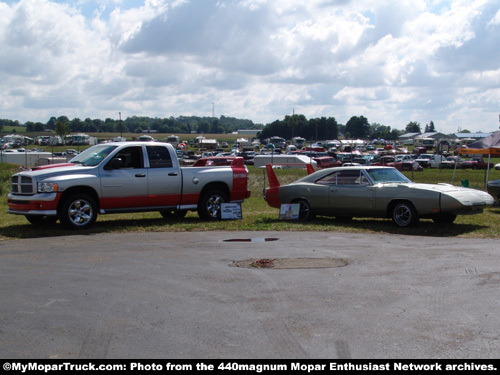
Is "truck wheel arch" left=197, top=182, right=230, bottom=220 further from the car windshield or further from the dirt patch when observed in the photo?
the dirt patch

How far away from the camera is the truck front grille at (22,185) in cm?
1230

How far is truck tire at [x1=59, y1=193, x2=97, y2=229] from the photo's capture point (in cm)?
1242

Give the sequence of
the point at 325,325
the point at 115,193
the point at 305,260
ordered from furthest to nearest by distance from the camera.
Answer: the point at 115,193 → the point at 305,260 → the point at 325,325

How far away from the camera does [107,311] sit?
615 centimetres

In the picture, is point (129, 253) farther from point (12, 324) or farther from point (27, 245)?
point (12, 324)

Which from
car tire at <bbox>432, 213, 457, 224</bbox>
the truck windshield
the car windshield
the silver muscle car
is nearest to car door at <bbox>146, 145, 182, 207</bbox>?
the truck windshield

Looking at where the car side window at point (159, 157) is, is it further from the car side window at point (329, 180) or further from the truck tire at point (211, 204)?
the car side window at point (329, 180)

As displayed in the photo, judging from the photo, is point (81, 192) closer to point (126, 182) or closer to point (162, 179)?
point (126, 182)

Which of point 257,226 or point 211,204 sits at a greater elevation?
point 211,204

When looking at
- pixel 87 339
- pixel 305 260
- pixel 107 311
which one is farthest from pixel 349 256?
pixel 87 339

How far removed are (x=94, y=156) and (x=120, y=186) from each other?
105cm

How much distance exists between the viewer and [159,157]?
14.1m

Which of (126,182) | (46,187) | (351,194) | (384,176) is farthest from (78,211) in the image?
(384,176)

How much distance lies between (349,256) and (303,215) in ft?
18.0
